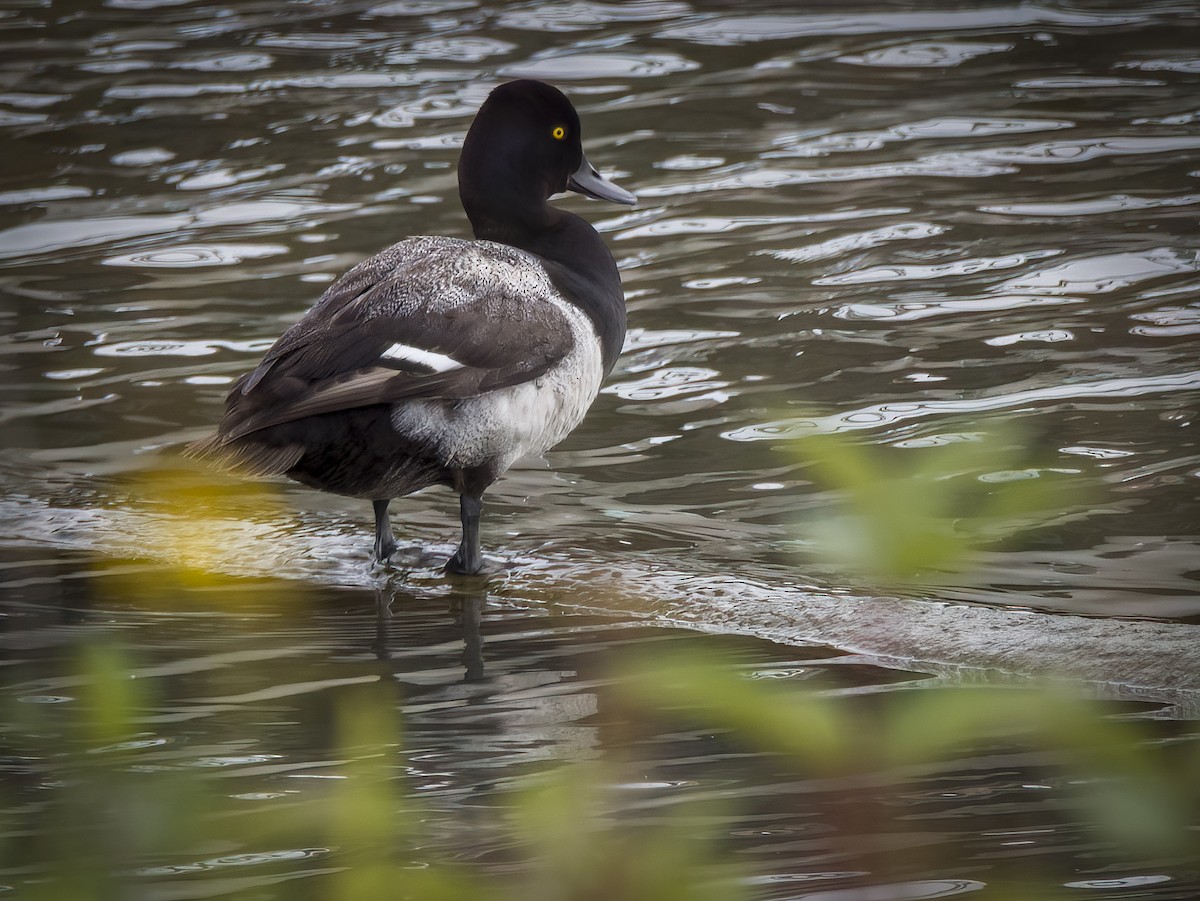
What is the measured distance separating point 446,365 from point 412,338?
0.44ft

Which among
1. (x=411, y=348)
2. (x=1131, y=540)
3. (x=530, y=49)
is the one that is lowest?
(x=1131, y=540)

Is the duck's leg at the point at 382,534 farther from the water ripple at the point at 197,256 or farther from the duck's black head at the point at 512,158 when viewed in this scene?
the water ripple at the point at 197,256

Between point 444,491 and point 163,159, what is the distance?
5.32 metres

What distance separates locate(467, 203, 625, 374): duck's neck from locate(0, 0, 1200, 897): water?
70cm

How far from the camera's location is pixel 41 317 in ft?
26.9

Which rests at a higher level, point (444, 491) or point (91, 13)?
point (91, 13)

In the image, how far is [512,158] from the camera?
588cm

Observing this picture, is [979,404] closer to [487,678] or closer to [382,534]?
[382,534]

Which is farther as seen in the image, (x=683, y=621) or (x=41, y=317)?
(x=41, y=317)

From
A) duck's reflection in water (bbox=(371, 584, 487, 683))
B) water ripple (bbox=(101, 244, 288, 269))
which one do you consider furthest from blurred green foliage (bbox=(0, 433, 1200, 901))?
water ripple (bbox=(101, 244, 288, 269))

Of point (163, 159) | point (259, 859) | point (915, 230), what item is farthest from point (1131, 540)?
point (163, 159)

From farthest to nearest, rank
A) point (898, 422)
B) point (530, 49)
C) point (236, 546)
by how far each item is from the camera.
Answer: point (530, 49) → point (898, 422) → point (236, 546)

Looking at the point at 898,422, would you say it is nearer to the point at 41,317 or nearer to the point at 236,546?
the point at 236,546

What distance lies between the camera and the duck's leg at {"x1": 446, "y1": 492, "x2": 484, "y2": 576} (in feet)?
17.1
